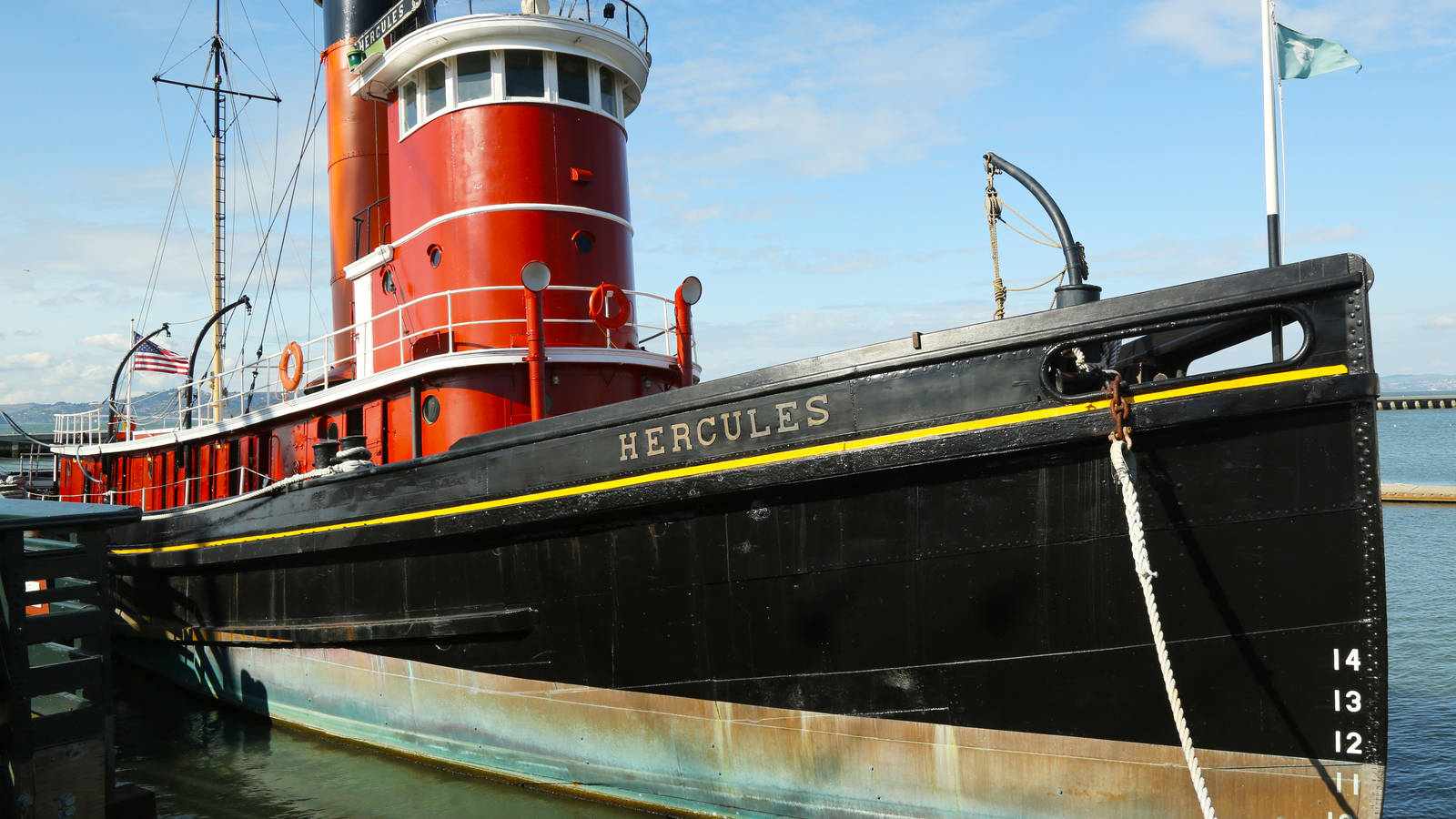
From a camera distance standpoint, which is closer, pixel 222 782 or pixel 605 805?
pixel 605 805

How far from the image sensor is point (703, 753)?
6.14m

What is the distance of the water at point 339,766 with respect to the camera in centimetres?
708

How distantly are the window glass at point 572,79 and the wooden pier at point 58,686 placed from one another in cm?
513

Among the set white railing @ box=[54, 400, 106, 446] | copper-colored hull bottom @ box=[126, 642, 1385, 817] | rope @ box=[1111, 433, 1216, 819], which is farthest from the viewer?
white railing @ box=[54, 400, 106, 446]

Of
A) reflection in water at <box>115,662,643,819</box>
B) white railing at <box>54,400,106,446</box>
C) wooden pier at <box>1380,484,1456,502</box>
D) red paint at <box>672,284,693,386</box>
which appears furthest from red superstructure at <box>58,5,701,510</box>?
wooden pier at <box>1380,484,1456,502</box>

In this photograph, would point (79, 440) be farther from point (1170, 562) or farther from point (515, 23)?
point (1170, 562)

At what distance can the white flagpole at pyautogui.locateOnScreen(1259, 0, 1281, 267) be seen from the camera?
536 centimetres

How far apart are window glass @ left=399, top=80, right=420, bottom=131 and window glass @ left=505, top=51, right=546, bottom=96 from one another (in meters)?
1.14

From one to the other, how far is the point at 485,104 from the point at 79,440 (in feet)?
35.3

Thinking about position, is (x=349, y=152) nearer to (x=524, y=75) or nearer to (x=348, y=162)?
(x=348, y=162)

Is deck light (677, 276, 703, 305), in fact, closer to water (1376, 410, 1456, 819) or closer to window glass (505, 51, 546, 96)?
window glass (505, 51, 546, 96)

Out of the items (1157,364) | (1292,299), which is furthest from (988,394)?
(1292,299)

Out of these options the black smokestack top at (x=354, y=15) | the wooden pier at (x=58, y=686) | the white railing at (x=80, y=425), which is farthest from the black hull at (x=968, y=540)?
the white railing at (x=80, y=425)

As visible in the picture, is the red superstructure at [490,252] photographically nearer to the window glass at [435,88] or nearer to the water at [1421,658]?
the window glass at [435,88]
